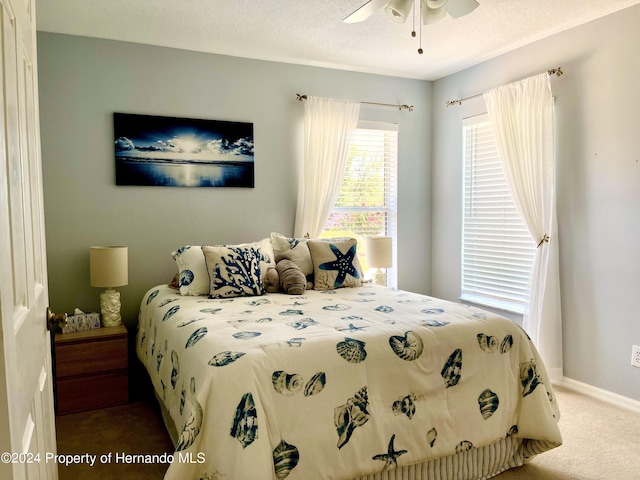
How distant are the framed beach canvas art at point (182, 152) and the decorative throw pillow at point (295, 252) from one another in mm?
641

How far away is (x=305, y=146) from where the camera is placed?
417 centimetres

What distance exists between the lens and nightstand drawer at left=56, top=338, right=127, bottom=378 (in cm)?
307

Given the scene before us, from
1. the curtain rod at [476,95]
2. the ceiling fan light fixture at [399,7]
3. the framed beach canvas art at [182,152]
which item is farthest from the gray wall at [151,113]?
the ceiling fan light fixture at [399,7]

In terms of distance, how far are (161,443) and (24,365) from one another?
1958mm

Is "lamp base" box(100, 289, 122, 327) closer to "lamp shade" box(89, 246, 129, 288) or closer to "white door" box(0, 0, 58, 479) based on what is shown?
"lamp shade" box(89, 246, 129, 288)

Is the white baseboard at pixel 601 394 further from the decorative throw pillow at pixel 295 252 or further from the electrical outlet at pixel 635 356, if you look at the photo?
the decorative throw pillow at pixel 295 252

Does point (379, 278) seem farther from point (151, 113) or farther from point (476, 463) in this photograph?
point (151, 113)

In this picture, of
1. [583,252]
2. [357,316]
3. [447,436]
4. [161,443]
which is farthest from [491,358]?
[161,443]

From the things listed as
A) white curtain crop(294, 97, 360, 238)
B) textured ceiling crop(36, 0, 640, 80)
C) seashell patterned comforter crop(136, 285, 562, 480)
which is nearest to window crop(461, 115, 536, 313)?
textured ceiling crop(36, 0, 640, 80)

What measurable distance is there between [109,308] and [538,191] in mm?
3251

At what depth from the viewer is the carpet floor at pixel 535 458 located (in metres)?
2.35

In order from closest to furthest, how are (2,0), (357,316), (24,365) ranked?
(2,0) < (24,365) < (357,316)

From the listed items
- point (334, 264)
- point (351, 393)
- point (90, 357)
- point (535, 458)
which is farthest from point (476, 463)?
point (90, 357)

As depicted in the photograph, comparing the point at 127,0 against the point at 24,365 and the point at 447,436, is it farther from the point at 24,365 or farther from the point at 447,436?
the point at 447,436
